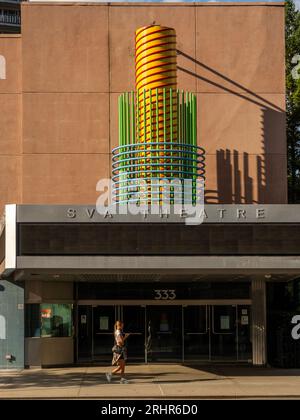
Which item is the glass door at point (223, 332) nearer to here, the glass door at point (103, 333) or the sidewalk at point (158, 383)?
the sidewalk at point (158, 383)

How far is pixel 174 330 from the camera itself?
26.4m

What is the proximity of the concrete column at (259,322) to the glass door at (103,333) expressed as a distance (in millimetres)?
4565

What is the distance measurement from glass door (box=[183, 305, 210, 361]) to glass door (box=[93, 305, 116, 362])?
7.92ft

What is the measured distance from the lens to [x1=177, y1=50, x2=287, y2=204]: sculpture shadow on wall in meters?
25.5

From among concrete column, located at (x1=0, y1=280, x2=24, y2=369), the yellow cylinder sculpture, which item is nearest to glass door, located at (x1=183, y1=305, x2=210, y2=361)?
concrete column, located at (x1=0, y1=280, x2=24, y2=369)

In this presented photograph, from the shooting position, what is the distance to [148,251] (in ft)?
66.0

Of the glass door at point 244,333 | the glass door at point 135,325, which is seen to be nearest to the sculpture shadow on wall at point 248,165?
the glass door at point 244,333

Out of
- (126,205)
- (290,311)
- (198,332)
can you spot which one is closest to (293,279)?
(290,311)

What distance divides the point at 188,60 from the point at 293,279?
25.7ft

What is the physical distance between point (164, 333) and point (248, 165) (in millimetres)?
6103

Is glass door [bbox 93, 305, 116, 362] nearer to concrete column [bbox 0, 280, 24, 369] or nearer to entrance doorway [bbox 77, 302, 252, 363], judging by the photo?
entrance doorway [bbox 77, 302, 252, 363]

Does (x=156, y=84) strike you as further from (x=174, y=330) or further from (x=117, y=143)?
(x=174, y=330)

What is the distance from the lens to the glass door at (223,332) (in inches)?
1036

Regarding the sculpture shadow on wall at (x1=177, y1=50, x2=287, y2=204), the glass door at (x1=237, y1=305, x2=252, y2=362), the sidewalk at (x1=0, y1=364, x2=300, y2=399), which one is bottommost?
the sidewalk at (x1=0, y1=364, x2=300, y2=399)
